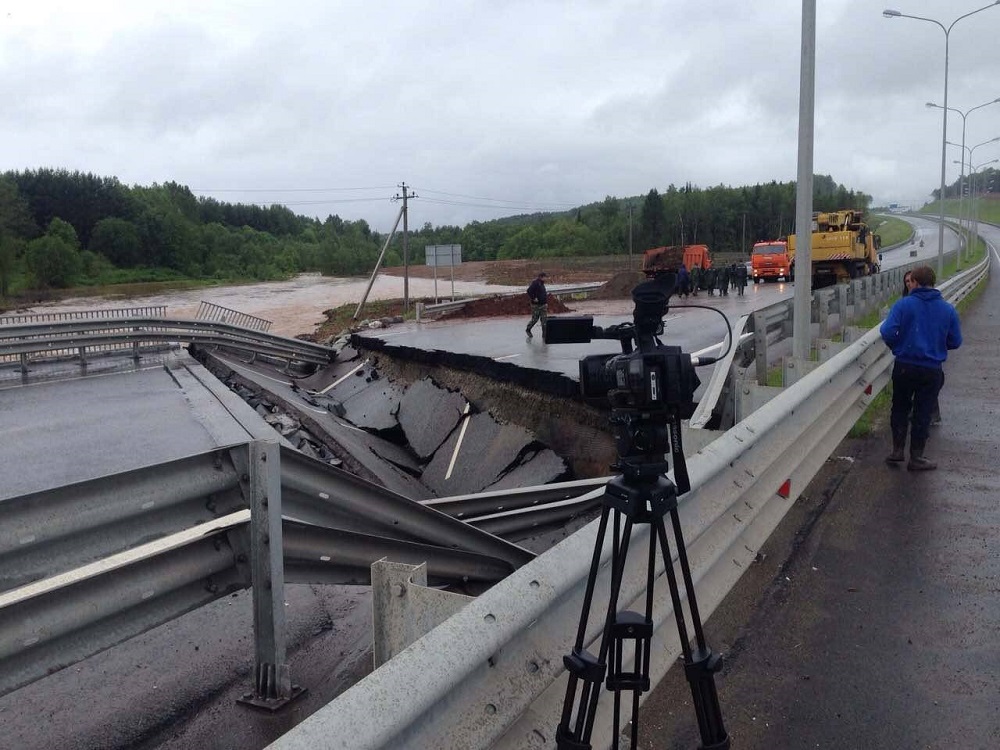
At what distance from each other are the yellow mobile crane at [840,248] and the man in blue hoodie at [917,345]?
2844 centimetres

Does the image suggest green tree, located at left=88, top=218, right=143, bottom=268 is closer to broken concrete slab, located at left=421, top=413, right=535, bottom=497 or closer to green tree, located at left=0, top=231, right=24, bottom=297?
green tree, located at left=0, top=231, right=24, bottom=297

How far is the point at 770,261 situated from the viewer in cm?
4288

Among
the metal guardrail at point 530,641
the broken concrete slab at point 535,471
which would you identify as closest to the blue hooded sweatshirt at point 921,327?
the metal guardrail at point 530,641

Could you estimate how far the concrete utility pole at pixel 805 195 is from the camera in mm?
9531

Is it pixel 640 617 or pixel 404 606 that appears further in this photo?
pixel 404 606

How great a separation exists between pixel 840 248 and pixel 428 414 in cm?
2596

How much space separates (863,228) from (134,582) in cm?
3785

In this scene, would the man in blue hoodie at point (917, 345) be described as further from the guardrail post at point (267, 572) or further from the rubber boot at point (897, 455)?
the guardrail post at point (267, 572)

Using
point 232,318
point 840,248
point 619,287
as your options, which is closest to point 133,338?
point 232,318

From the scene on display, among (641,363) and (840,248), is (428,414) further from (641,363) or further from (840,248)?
(840,248)

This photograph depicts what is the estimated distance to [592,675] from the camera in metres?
2.26

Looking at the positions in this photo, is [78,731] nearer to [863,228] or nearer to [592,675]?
[592,675]

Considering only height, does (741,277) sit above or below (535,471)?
above

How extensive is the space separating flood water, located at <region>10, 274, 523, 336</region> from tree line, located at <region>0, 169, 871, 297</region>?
11725 millimetres
